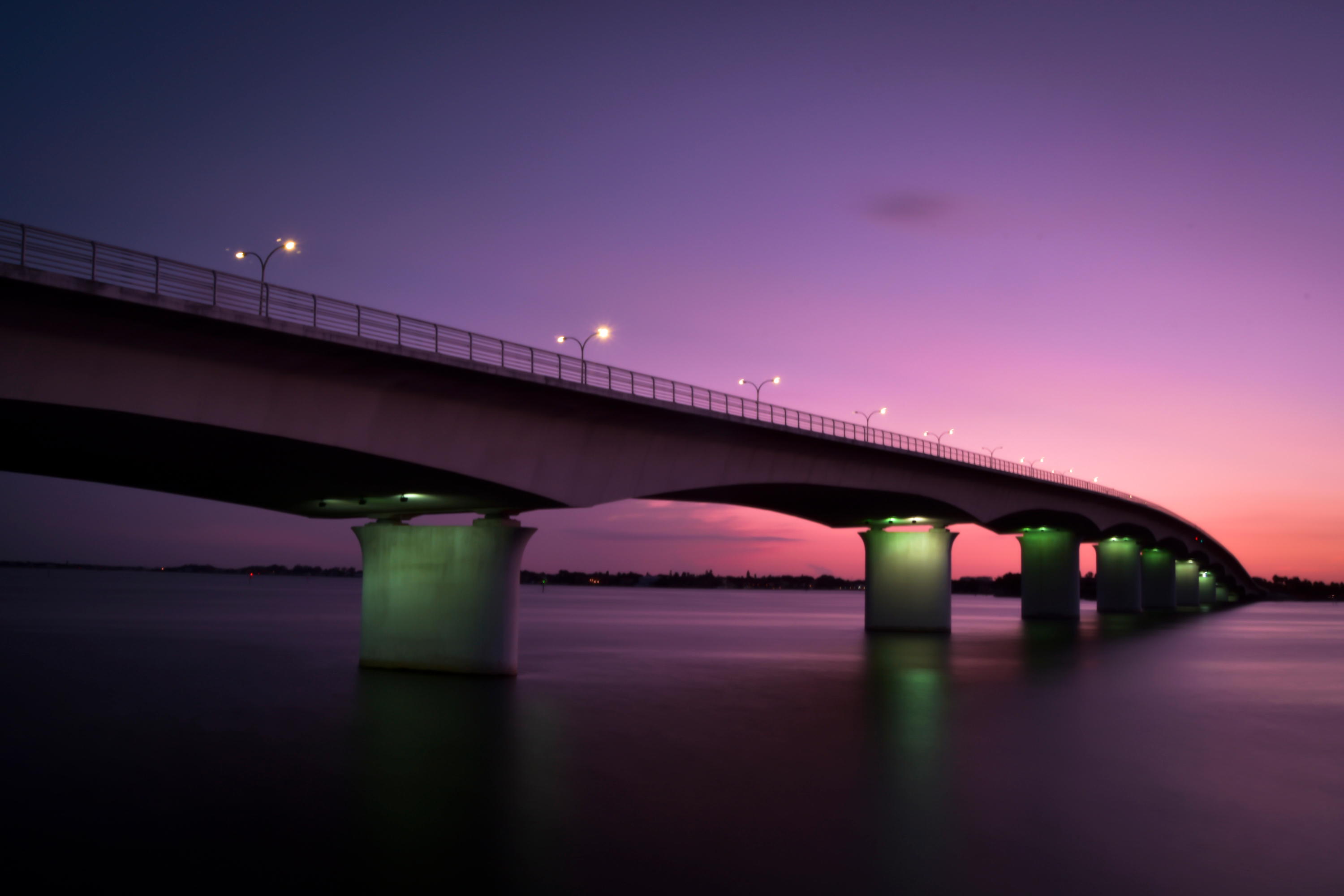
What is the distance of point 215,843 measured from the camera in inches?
451

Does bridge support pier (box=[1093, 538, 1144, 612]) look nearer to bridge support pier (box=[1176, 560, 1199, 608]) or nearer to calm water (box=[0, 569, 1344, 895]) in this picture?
bridge support pier (box=[1176, 560, 1199, 608])

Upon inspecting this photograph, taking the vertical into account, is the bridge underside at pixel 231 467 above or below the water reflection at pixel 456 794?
above

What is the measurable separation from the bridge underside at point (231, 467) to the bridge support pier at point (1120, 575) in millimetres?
81623

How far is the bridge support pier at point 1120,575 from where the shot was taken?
323 feet

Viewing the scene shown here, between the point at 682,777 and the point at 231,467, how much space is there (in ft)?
58.8

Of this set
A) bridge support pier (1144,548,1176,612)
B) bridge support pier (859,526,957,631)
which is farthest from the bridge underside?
bridge support pier (1144,548,1176,612)

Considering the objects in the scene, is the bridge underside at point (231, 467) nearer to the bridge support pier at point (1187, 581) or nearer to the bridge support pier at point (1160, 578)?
the bridge support pier at point (1160, 578)

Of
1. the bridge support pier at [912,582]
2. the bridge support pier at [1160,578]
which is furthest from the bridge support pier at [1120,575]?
the bridge support pier at [912,582]

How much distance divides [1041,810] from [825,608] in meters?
113

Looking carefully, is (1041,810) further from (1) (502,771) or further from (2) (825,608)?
(2) (825,608)

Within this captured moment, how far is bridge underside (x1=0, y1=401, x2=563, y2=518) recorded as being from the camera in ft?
71.9

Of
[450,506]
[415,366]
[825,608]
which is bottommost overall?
[825,608]

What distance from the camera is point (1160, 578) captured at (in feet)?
375

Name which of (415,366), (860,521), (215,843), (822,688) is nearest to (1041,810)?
(215,843)
